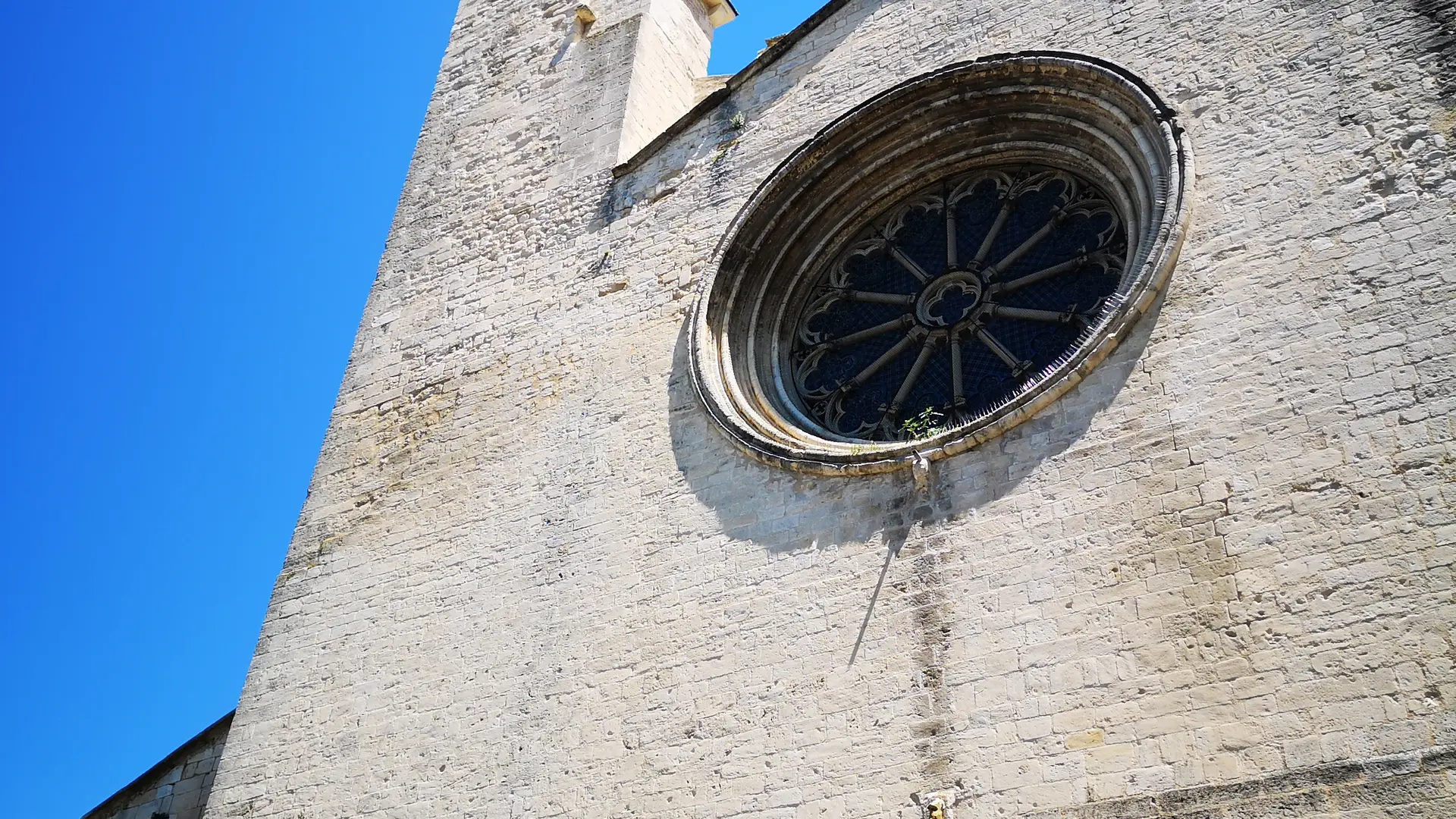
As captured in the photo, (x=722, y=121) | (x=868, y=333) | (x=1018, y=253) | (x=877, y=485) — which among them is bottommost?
(x=877, y=485)

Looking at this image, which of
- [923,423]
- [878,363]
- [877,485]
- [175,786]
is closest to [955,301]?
[878,363]

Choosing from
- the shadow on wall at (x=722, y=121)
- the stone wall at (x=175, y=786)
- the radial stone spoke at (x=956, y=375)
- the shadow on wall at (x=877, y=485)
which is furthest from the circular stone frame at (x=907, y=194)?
the stone wall at (x=175, y=786)

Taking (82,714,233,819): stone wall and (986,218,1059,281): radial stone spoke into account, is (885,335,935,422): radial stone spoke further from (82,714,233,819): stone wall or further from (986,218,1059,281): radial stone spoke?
(82,714,233,819): stone wall

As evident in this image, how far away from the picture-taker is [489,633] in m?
7.46

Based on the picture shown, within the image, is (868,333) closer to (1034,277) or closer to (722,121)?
(1034,277)

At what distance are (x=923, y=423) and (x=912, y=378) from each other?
324 mm

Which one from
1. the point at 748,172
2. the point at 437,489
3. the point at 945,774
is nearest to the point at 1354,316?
the point at 945,774

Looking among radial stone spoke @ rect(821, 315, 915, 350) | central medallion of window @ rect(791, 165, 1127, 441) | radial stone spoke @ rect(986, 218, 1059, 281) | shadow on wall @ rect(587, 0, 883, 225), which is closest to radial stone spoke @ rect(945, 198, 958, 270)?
central medallion of window @ rect(791, 165, 1127, 441)

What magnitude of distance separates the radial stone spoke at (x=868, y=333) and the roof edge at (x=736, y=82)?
6.24 feet

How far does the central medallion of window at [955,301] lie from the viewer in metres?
7.33

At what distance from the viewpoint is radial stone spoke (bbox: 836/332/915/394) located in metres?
7.74

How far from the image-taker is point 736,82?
910 cm

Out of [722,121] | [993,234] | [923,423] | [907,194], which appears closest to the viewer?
[923,423]

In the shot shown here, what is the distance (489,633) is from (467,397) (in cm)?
176
